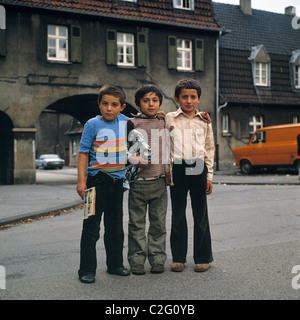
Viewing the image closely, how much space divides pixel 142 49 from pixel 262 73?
30.3 ft

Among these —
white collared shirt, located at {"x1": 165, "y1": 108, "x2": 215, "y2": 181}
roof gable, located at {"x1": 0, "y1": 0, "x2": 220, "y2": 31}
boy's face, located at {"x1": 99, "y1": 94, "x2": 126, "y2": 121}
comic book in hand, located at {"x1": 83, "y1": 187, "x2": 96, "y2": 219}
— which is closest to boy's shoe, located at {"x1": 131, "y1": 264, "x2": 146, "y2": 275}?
comic book in hand, located at {"x1": 83, "y1": 187, "x2": 96, "y2": 219}

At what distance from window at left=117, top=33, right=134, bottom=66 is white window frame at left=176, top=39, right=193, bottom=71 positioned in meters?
2.56

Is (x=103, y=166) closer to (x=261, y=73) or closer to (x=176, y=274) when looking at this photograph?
(x=176, y=274)

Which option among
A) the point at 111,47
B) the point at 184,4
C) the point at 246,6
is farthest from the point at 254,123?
the point at 111,47

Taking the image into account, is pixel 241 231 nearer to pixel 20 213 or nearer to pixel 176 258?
pixel 176 258

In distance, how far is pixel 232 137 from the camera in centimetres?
2505

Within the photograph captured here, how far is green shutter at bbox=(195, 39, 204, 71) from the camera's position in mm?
22258

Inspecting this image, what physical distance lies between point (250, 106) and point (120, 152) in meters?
22.6

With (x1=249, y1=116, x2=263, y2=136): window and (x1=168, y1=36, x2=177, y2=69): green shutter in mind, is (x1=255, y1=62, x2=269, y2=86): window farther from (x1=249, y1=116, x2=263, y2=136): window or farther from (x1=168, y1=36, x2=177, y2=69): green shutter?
(x1=168, y1=36, x2=177, y2=69): green shutter

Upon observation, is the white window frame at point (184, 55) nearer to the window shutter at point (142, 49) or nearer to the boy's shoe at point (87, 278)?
the window shutter at point (142, 49)

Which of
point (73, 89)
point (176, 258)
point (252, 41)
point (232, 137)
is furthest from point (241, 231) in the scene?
point (252, 41)

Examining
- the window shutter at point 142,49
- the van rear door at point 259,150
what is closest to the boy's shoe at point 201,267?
the window shutter at point 142,49

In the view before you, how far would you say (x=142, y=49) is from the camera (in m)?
20.6

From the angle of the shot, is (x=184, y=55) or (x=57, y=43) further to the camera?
(x=184, y=55)
